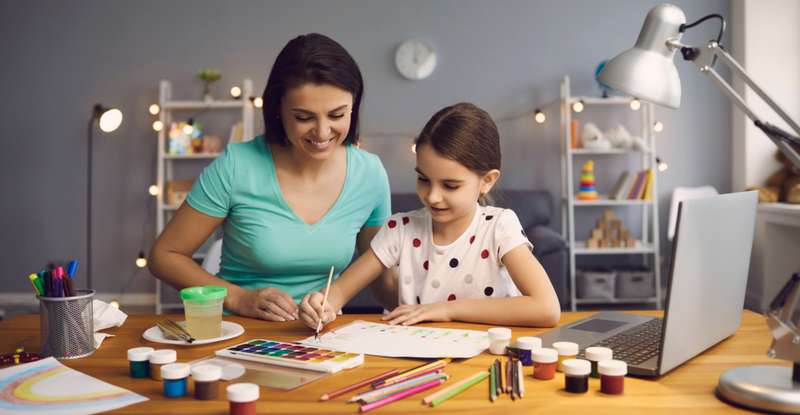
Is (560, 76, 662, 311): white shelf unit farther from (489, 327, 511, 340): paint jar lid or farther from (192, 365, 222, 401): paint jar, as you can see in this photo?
(192, 365, 222, 401): paint jar

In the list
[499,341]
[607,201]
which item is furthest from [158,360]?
[607,201]

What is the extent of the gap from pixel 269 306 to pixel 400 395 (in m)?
0.56

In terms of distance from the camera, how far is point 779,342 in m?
0.88

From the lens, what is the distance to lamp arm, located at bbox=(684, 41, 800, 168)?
86 cm

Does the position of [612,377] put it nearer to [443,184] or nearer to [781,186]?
[443,184]

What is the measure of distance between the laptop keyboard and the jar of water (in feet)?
1.97

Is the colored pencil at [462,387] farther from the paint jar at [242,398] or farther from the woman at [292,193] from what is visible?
the woman at [292,193]

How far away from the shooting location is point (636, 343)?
1144mm

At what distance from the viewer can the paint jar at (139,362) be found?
982 millimetres

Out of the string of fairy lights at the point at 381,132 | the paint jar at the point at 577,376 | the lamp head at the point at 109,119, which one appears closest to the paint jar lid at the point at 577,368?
the paint jar at the point at 577,376

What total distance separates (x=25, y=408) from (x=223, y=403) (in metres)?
0.24

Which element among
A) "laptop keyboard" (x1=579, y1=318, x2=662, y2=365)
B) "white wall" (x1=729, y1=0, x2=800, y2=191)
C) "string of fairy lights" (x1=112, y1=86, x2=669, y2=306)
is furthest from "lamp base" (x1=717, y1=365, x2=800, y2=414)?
"white wall" (x1=729, y1=0, x2=800, y2=191)

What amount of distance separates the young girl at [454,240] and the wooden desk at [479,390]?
32cm

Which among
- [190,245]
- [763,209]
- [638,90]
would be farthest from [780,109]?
[763,209]
